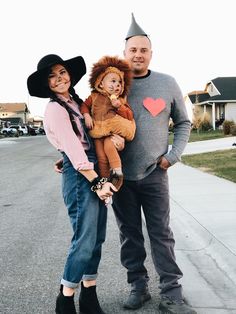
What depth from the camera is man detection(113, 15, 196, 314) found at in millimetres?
3756

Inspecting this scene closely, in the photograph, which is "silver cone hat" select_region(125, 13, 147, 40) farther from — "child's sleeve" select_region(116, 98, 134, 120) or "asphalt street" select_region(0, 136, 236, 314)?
"asphalt street" select_region(0, 136, 236, 314)

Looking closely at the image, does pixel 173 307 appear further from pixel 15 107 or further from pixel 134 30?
pixel 15 107

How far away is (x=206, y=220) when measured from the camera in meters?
6.87

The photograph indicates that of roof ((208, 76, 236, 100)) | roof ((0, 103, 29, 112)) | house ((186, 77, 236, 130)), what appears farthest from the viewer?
roof ((0, 103, 29, 112))

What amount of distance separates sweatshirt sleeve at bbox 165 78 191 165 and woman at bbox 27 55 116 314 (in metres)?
0.75

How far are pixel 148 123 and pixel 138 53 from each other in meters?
0.54

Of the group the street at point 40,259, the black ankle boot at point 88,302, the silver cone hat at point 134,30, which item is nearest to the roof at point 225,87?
the street at point 40,259

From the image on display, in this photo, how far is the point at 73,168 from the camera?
3395 millimetres

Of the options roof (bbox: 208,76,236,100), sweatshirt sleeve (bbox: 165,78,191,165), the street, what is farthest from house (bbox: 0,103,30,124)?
sweatshirt sleeve (bbox: 165,78,191,165)

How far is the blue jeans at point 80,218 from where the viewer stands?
3.36m

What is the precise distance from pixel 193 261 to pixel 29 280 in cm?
178

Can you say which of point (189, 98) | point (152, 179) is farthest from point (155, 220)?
point (189, 98)

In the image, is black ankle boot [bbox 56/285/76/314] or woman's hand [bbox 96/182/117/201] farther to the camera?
black ankle boot [bbox 56/285/76/314]

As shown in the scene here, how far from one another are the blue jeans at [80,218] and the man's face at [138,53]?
935mm
